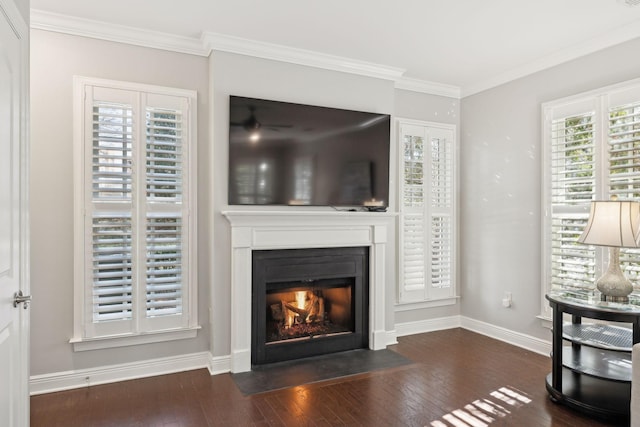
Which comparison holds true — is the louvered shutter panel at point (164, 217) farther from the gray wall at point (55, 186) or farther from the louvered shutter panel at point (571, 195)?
the louvered shutter panel at point (571, 195)

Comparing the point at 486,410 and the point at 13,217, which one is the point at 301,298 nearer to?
the point at 486,410

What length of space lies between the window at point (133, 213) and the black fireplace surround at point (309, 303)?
1.87ft

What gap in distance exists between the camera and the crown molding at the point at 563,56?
3.25 m

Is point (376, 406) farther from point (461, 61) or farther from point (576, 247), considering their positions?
point (461, 61)

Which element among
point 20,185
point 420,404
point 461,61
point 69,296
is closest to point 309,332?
point 420,404

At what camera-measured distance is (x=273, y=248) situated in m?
3.57

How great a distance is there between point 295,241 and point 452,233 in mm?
2040

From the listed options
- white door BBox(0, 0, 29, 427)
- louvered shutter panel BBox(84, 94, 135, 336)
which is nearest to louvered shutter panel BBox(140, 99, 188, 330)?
louvered shutter panel BBox(84, 94, 135, 336)

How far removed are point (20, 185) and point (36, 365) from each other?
1.85 metres

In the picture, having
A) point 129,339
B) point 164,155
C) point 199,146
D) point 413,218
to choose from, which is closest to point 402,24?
point 199,146

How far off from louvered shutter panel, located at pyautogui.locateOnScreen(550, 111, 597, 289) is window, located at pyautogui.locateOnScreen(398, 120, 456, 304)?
1.12 meters

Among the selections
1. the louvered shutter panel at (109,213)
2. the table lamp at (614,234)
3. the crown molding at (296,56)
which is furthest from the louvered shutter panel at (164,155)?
the table lamp at (614,234)

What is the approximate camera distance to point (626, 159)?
3.26m

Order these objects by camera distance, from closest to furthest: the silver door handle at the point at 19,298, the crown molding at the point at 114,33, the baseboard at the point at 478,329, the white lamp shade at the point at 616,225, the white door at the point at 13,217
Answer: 1. the white door at the point at 13,217
2. the silver door handle at the point at 19,298
3. the white lamp shade at the point at 616,225
4. the crown molding at the point at 114,33
5. the baseboard at the point at 478,329
